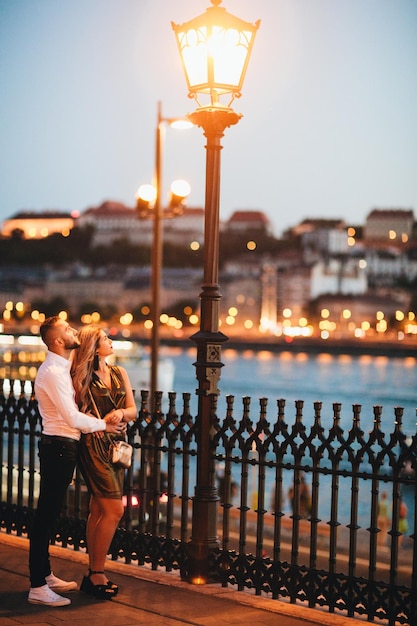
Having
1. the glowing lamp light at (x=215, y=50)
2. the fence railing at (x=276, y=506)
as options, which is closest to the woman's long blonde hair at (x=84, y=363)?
the fence railing at (x=276, y=506)

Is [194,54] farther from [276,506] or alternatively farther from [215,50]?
[276,506]

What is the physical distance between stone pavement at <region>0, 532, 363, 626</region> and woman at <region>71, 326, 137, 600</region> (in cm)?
23

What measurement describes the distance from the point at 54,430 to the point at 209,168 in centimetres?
207

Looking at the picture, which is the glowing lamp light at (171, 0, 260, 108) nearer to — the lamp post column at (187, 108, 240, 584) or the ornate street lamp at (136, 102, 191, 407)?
the lamp post column at (187, 108, 240, 584)

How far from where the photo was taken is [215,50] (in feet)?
22.0

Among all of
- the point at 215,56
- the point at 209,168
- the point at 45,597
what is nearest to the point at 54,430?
the point at 45,597

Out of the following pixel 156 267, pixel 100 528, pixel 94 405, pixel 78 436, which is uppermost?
pixel 156 267

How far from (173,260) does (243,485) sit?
628 feet

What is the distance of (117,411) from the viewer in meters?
6.06

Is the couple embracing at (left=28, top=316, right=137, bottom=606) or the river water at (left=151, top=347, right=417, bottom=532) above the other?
the couple embracing at (left=28, top=316, right=137, bottom=606)

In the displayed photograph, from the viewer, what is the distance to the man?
5836 millimetres

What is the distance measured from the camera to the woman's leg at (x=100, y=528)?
6.08 metres

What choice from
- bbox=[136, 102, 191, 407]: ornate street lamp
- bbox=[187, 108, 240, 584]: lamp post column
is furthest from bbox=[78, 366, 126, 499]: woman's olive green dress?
bbox=[136, 102, 191, 407]: ornate street lamp

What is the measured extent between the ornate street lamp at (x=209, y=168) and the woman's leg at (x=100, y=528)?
78 cm
